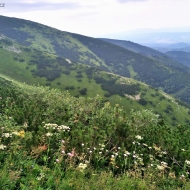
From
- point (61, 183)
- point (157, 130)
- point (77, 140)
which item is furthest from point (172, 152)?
point (61, 183)

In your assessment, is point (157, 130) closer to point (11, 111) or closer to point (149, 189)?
point (149, 189)

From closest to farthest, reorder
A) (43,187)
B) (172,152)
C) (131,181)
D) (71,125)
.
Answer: (43,187) < (131,181) < (172,152) < (71,125)

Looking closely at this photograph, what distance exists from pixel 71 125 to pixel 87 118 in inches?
120

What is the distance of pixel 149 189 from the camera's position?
30.9 feet

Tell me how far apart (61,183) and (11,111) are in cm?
1040

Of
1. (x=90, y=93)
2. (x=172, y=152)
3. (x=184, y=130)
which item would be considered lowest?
(x=90, y=93)

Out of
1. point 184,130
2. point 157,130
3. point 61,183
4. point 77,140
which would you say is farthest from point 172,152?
point 184,130

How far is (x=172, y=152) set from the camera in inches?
557

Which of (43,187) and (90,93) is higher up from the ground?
(43,187)

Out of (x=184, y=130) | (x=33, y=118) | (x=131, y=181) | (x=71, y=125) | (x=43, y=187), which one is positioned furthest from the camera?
(x=184, y=130)

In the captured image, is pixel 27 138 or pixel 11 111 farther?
pixel 11 111

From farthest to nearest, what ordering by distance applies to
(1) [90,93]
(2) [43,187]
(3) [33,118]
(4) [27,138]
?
(1) [90,93] < (3) [33,118] < (4) [27,138] < (2) [43,187]

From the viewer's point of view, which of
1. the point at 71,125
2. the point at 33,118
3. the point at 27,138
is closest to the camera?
the point at 27,138

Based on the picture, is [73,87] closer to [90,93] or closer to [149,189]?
[90,93]
